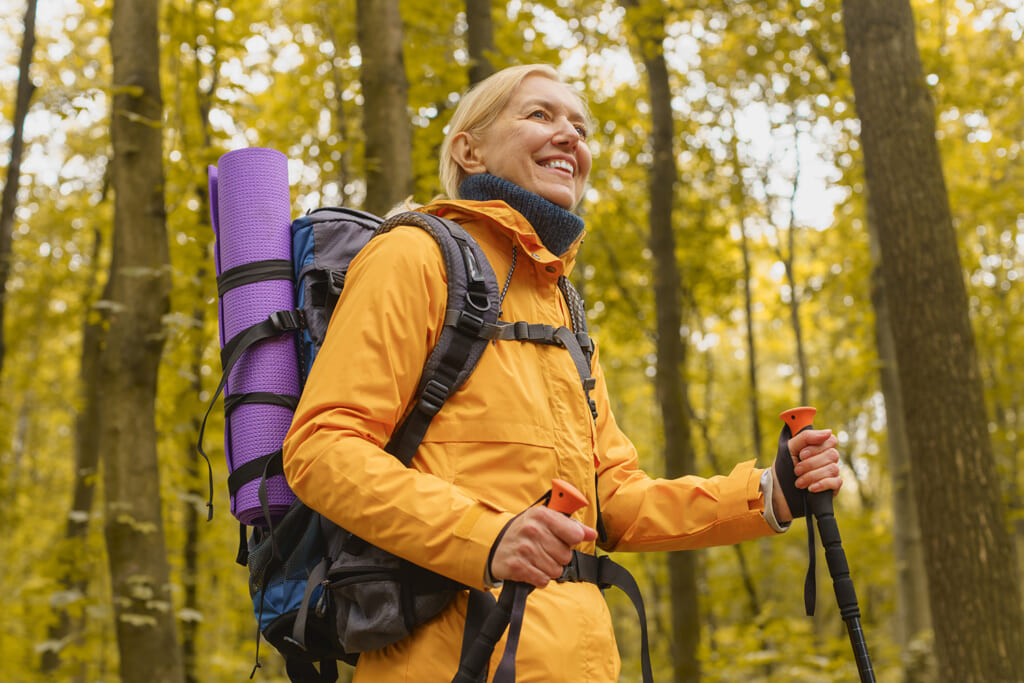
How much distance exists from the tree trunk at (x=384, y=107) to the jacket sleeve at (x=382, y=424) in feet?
9.83

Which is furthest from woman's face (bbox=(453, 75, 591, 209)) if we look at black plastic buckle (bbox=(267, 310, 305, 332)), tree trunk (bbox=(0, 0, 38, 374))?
tree trunk (bbox=(0, 0, 38, 374))

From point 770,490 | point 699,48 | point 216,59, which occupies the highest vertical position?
point 699,48

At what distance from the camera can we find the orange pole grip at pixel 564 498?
165cm

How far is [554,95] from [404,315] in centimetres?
92

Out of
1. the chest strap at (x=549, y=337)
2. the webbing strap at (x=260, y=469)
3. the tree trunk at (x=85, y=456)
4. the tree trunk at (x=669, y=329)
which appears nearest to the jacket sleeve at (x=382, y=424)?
the chest strap at (x=549, y=337)

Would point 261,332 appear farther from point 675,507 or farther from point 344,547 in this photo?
point 675,507

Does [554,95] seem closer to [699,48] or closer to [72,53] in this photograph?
[699,48]

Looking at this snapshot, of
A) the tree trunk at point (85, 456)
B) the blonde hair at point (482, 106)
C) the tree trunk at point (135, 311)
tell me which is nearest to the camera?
the blonde hair at point (482, 106)

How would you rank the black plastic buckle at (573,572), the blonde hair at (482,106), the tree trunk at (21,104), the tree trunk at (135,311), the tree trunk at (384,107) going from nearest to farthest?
the black plastic buckle at (573,572), the blonde hair at (482,106), the tree trunk at (384,107), the tree trunk at (135,311), the tree trunk at (21,104)

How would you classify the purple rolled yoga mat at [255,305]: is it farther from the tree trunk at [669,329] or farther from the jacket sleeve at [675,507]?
the tree trunk at [669,329]

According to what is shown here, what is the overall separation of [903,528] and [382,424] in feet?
30.1

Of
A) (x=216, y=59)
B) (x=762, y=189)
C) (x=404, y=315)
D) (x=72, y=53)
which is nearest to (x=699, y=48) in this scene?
(x=762, y=189)

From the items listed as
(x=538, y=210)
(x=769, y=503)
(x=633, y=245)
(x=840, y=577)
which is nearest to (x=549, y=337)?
(x=538, y=210)

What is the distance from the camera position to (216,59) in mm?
7070
